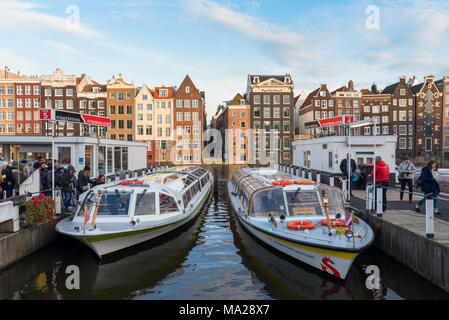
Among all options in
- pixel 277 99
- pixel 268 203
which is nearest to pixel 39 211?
pixel 268 203

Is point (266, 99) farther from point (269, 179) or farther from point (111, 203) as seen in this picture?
point (111, 203)

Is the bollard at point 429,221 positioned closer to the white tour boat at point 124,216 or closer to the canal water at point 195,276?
the canal water at point 195,276

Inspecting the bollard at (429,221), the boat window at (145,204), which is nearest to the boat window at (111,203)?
the boat window at (145,204)

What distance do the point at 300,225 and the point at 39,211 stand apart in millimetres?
9396

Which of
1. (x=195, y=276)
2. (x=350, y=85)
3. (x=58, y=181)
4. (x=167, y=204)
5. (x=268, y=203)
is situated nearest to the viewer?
Answer: (x=195, y=276)

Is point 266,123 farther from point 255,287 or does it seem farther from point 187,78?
point 255,287

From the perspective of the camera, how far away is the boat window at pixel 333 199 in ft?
41.5

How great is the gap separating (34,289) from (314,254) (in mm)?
7952

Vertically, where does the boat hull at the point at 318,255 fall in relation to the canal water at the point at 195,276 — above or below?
above

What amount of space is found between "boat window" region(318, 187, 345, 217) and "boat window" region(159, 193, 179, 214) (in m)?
6.00

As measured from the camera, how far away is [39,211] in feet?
43.1

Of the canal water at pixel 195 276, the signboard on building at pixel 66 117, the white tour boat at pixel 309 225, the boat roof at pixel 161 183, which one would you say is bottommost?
the canal water at pixel 195 276

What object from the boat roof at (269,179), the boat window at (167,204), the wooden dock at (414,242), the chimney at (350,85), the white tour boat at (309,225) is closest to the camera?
the wooden dock at (414,242)
